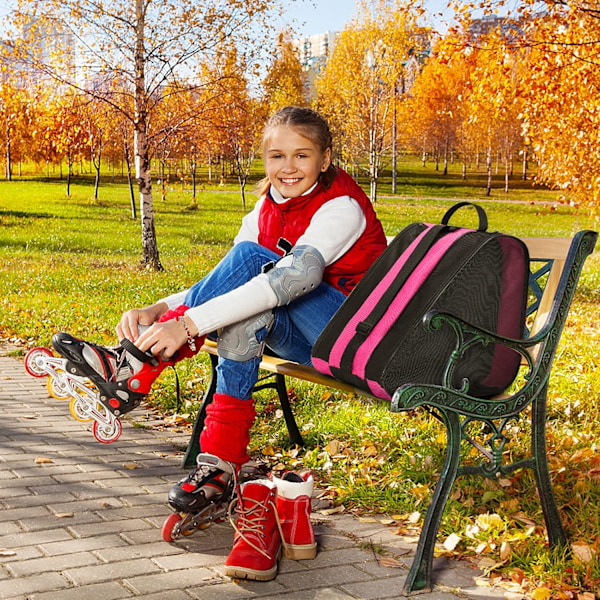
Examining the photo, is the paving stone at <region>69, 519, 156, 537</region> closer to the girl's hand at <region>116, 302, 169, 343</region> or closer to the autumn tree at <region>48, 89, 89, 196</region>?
the girl's hand at <region>116, 302, 169, 343</region>

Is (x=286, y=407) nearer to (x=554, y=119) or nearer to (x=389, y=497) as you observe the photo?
(x=389, y=497)

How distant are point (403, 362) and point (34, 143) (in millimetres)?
49250

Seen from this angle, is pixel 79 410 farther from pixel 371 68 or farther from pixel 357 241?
pixel 371 68

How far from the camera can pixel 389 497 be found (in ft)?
11.4

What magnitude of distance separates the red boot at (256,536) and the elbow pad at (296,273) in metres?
0.73

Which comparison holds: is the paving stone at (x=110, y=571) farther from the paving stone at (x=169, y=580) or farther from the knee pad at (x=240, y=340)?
the knee pad at (x=240, y=340)

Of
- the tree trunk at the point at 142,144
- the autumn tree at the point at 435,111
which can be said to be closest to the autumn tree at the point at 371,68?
the autumn tree at the point at 435,111

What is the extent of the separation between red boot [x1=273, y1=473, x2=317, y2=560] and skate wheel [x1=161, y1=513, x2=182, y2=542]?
40 centimetres

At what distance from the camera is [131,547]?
296 cm

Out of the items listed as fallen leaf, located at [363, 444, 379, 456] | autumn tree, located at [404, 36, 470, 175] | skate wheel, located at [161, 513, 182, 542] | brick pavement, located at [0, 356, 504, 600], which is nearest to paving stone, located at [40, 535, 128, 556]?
brick pavement, located at [0, 356, 504, 600]

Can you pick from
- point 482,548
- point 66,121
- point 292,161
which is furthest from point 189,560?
point 66,121

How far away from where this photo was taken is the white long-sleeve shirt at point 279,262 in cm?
295

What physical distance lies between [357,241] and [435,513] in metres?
1.33

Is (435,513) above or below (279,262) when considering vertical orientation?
below
